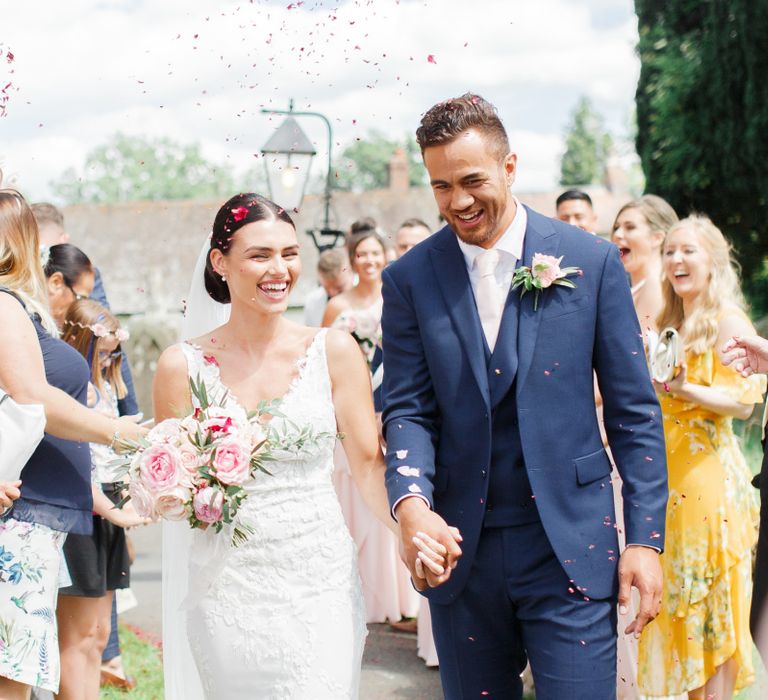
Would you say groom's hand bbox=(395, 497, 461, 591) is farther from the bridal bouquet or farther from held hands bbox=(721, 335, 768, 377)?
held hands bbox=(721, 335, 768, 377)

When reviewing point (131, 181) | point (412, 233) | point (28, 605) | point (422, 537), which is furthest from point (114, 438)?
point (131, 181)

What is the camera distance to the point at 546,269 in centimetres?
→ 321

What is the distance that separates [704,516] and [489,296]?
89.3 inches

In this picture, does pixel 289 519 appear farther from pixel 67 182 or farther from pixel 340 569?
pixel 67 182

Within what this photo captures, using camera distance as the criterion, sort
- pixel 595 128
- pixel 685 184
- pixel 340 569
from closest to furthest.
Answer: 1. pixel 340 569
2. pixel 685 184
3. pixel 595 128

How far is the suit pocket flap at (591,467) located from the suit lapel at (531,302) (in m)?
0.31

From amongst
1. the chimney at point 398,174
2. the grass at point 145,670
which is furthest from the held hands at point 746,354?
the chimney at point 398,174

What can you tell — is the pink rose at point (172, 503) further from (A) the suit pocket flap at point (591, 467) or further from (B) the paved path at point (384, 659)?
(B) the paved path at point (384, 659)

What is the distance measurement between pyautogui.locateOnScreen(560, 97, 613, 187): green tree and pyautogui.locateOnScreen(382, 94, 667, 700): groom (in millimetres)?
96069

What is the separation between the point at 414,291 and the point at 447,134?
540 mm

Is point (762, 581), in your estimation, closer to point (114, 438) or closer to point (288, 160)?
point (114, 438)

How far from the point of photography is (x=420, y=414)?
3.36 meters

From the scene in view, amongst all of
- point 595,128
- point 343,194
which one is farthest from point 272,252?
point 595,128

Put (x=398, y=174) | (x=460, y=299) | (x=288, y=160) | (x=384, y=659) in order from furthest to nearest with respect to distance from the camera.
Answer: (x=398, y=174)
(x=288, y=160)
(x=384, y=659)
(x=460, y=299)
